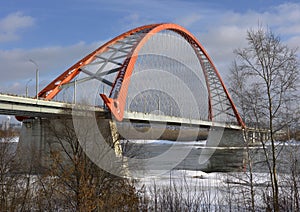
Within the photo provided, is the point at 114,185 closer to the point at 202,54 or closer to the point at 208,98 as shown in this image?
the point at 202,54

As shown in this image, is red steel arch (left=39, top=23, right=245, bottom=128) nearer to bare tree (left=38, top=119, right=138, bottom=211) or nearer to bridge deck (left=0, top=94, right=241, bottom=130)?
bridge deck (left=0, top=94, right=241, bottom=130)

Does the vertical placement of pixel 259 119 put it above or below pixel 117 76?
below

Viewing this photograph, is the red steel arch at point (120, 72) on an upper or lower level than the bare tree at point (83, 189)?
upper

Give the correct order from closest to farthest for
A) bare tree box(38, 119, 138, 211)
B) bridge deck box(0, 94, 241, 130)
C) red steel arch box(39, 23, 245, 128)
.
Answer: bare tree box(38, 119, 138, 211)
bridge deck box(0, 94, 241, 130)
red steel arch box(39, 23, 245, 128)

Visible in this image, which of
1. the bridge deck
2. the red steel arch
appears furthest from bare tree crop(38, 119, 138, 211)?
the red steel arch

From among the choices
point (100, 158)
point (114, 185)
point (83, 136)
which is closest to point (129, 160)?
point (83, 136)

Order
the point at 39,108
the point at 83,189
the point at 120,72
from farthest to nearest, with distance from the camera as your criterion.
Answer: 1. the point at 120,72
2. the point at 39,108
3. the point at 83,189

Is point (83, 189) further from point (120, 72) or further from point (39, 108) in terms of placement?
point (120, 72)

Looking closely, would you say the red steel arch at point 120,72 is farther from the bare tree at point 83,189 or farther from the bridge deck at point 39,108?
the bare tree at point 83,189

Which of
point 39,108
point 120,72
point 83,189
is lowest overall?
point 83,189

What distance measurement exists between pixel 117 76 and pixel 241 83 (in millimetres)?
24948

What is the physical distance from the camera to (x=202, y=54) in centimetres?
5275

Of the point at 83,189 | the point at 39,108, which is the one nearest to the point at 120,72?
the point at 39,108

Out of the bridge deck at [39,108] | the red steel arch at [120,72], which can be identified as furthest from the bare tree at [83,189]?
the red steel arch at [120,72]
